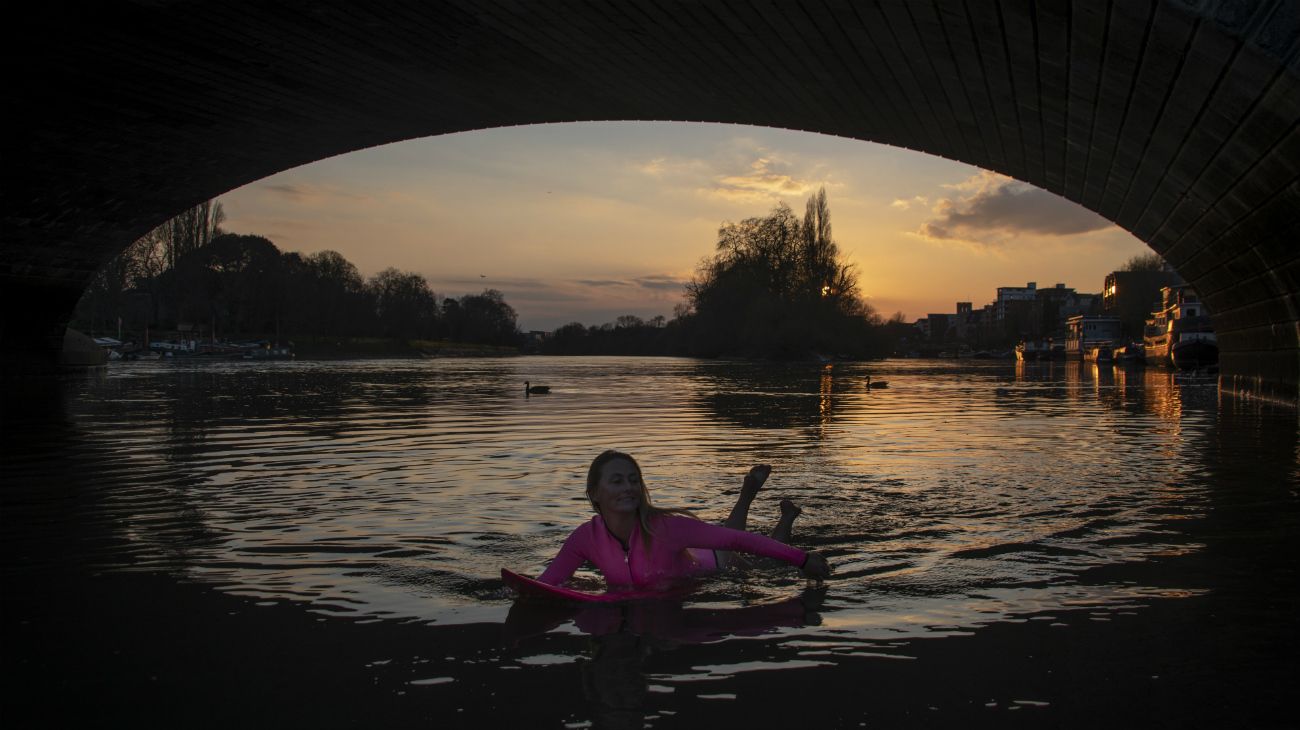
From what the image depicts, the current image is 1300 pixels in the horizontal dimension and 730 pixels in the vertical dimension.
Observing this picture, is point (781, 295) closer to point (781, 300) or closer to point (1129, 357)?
point (781, 300)

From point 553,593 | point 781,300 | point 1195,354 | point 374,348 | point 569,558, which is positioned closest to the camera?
point 553,593

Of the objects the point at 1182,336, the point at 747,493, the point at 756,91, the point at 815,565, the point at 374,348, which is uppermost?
the point at 756,91

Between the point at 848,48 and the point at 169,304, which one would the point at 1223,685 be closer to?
the point at 848,48

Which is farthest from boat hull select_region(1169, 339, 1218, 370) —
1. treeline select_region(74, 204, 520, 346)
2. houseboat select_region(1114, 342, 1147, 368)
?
treeline select_region(74, 204, 520, 346)

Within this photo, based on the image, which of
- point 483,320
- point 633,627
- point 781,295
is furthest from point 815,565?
point 483,320

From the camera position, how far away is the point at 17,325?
32.4 metres

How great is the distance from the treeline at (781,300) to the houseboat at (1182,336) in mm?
26135

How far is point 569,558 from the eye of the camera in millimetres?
5980

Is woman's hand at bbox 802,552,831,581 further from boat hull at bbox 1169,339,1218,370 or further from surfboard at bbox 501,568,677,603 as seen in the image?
boat hull at bbox 1169,339,1218,370

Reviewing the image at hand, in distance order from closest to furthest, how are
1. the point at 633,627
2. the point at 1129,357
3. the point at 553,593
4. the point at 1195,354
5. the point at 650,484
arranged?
the point at 633,627 → the point at 553,593 → the point at 650,484 → the point at 1195,354 → the point at 1129,357

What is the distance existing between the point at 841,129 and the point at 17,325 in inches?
1012

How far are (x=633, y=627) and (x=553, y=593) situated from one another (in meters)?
0.55

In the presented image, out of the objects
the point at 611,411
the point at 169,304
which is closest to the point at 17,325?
the point at 611,411

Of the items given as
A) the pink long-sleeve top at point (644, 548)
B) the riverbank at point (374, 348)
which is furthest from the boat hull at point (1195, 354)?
the riverbank at point (374, 348)
